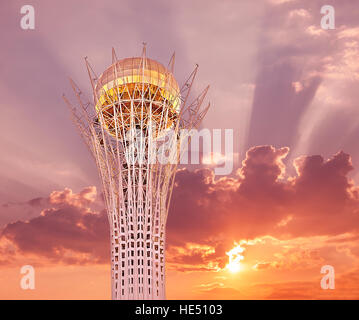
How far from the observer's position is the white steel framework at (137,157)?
4891 cm

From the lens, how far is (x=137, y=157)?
176 feet

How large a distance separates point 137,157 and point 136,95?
807 cm

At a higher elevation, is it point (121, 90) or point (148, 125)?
point (121, 90)

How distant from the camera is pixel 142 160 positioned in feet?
175

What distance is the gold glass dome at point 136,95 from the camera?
5325cm

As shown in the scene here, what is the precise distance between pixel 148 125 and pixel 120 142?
23.9ft

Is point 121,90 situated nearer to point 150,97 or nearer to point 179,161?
point 150,97

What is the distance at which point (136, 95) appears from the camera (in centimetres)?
5397

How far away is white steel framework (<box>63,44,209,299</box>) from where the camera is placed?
48906 mm

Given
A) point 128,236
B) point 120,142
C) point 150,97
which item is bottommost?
point 128,236

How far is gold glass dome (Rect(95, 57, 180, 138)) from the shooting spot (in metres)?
53.2

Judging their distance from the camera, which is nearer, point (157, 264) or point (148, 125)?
point (157, 264)
